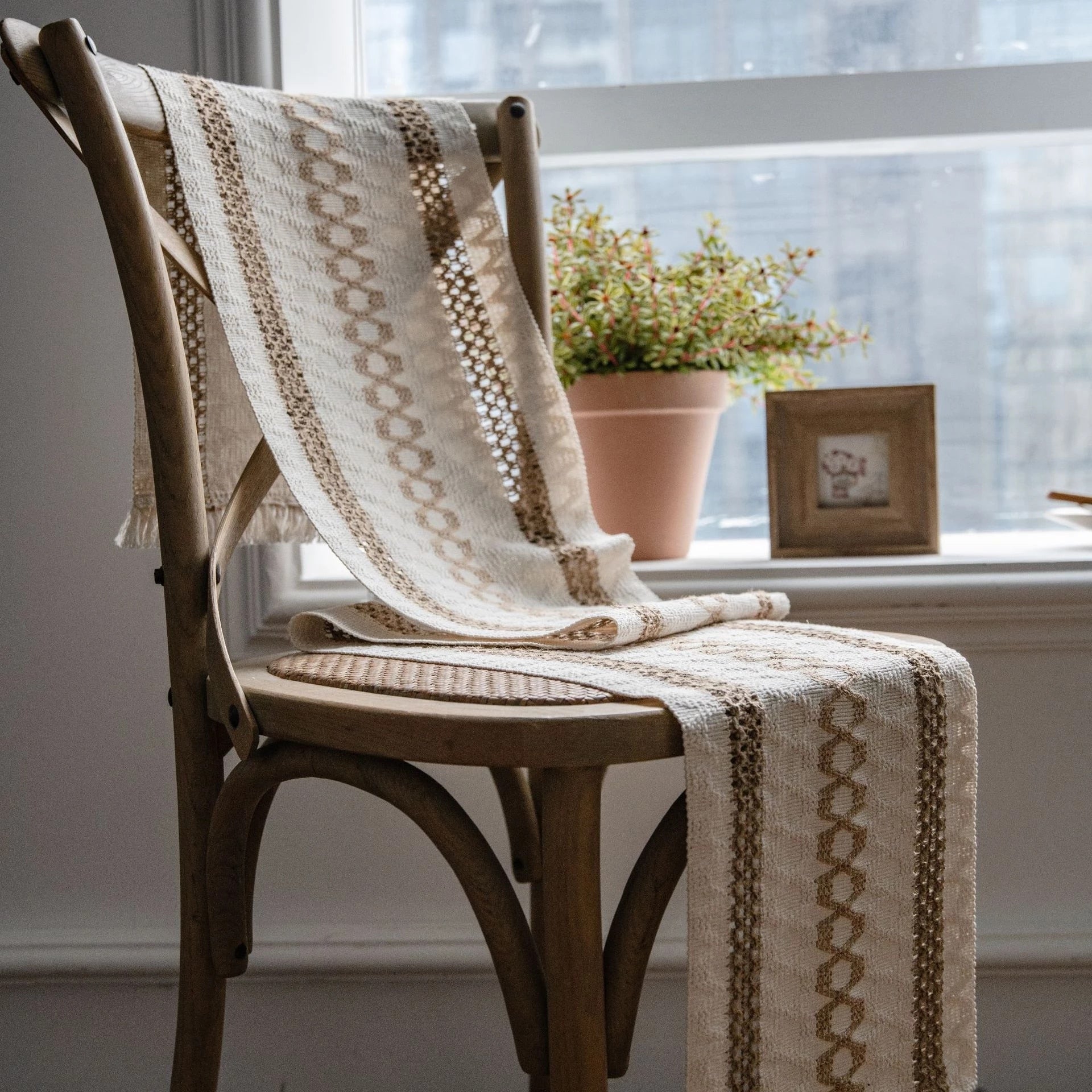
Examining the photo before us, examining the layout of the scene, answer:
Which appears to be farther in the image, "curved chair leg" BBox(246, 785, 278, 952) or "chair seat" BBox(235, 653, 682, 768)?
"curved chair leg" BBox(246, 785, 278, 952)

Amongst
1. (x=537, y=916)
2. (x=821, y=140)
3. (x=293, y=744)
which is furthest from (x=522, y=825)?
(x=821, y=140)

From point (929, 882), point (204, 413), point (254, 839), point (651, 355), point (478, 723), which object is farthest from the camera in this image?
point (651, 355)

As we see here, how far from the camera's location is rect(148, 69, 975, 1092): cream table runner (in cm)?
65

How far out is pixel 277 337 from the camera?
34.8 inches

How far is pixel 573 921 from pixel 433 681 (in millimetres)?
162

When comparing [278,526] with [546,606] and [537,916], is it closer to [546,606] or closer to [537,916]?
[546,606]

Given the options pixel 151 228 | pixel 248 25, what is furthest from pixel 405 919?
pixel 248 25

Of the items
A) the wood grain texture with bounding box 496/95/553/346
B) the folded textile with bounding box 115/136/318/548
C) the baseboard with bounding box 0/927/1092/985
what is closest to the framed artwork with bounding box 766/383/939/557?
the wood grain texture with bounding box 496/95/553/346

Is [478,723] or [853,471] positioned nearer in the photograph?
[478,723]

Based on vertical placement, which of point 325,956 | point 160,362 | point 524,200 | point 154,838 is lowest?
point 325,956

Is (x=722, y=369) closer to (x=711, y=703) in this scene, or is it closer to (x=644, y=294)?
(x=644, y=294)

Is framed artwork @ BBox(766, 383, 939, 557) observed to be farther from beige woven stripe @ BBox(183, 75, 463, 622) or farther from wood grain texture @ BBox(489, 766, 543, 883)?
beige woven stripe @ BBox(183, 75, 463, 622)

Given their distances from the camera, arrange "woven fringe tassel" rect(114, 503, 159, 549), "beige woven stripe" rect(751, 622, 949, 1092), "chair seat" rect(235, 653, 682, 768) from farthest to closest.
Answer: "woven fringe tassel" rect(114, 503, 159, 549) → "beige woven stripe" rect(751, 622, 949, 1092) → "chair seat" rect(235, 653, 682, 768)

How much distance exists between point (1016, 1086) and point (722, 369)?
0.85m
